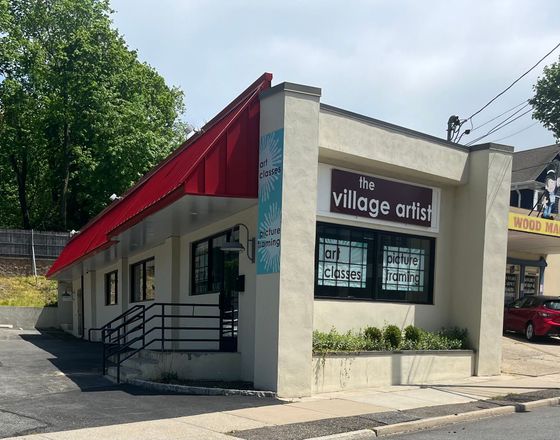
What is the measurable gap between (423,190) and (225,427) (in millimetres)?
7966

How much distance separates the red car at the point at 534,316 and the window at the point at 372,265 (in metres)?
6.91

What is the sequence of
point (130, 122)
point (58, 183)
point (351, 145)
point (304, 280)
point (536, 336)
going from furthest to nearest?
point (58, 183) → point (130, 122) → point (536, 336) → point (351, 145) → point (304, 280)

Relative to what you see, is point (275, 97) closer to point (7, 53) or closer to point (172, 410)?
point (172, 410)

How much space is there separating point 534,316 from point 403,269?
26.1ft

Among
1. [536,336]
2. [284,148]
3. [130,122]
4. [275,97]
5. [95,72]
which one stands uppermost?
[95,72]

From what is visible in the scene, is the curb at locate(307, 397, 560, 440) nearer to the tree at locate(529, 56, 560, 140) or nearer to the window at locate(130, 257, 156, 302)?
the window at locate(130, 257, 156, 302)

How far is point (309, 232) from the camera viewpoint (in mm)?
11141

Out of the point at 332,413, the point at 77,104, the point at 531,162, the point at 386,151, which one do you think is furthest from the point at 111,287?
the point at 531,162

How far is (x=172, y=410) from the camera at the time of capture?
30.9 ft

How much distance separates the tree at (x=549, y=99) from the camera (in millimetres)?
40281

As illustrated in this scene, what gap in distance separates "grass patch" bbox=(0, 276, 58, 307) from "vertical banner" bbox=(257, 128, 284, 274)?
23615 mm

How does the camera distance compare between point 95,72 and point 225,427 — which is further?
point 95,72

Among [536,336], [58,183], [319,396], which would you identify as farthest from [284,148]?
[58,183]

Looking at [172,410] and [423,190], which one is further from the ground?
[423,190]
